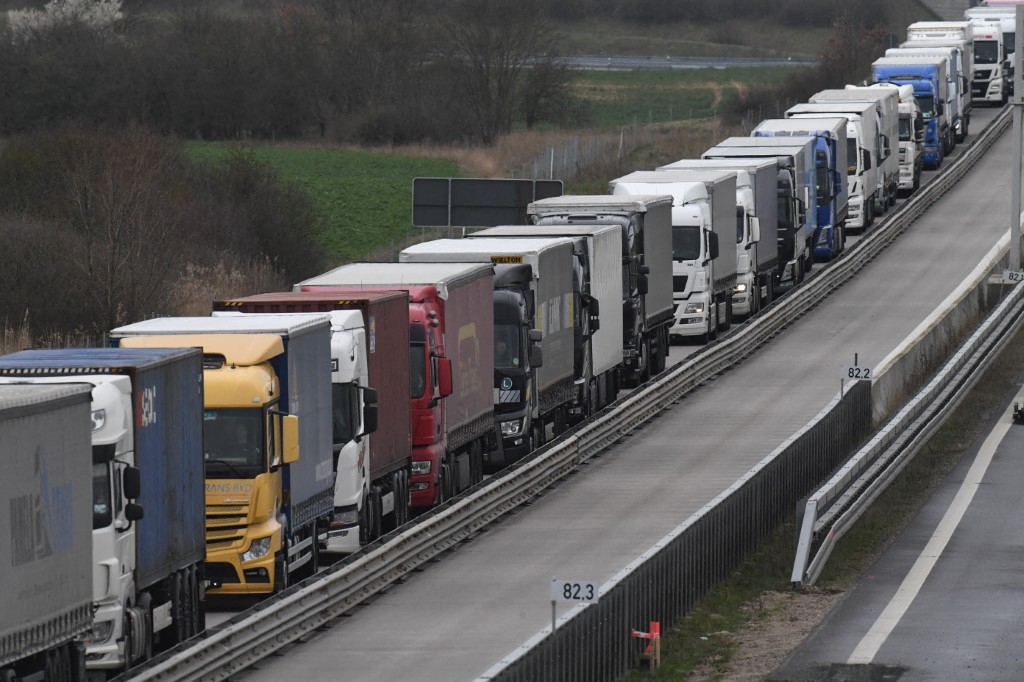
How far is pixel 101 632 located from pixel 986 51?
3218 inches

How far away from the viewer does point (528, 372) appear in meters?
32.4

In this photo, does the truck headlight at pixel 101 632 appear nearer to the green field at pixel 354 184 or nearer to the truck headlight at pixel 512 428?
the truck headlight at pixel 512 428

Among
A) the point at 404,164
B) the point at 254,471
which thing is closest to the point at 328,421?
the point at 254,471

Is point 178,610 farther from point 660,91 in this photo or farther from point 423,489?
point 660,91

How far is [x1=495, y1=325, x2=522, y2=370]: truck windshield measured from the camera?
105 feet

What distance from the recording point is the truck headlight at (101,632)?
18.7m

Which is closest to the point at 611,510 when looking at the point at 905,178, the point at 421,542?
the point at 421,542

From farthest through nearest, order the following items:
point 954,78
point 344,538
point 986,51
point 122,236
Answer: point 986,51 < point 954,78 < point 122,236 < point 344,538

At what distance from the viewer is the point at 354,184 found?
79.6 metres

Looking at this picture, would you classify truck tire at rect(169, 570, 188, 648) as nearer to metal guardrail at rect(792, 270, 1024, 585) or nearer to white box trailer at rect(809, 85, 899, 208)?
metal guardrail at rect(792, 270, 1024, 585)

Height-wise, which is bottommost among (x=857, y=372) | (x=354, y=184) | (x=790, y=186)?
(x=354, y=184)

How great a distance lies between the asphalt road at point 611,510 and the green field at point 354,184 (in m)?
18.5

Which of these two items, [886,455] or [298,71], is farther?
[298,71]

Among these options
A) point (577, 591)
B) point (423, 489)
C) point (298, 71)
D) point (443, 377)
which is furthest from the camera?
point (298, 71)
